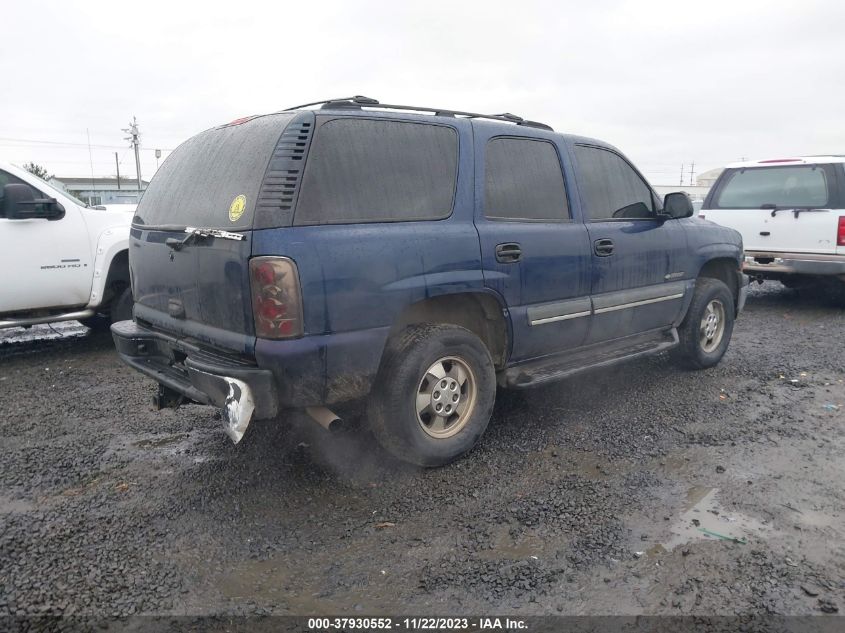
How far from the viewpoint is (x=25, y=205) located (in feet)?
18.5

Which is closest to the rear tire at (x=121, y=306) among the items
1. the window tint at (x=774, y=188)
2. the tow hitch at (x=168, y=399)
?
the tow hitch at (x=168, y=399)

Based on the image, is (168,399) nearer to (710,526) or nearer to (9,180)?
(710,526)

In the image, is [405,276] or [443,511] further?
[405,276]

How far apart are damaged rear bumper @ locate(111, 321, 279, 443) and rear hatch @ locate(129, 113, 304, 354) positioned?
9cm

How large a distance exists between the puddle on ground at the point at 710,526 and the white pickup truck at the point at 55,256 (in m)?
5.34

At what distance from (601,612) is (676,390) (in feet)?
9.98

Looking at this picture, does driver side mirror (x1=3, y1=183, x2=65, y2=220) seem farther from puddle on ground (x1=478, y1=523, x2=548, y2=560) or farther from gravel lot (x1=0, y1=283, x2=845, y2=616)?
puddle on ground (x1=478, y1=523, x2=548, y2=560)

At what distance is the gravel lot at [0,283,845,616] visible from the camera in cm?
255

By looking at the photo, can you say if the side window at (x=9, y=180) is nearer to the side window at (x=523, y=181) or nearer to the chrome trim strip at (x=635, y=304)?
the side window at (x=523, y=181)

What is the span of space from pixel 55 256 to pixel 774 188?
8.50m

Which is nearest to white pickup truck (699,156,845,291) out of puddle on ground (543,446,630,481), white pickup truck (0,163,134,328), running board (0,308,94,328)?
puddle on ground (543,446,630,481)

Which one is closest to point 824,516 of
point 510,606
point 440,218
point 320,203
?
point 510,606

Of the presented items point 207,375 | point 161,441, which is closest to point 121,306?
point 161,441

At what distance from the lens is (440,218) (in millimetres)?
3566
